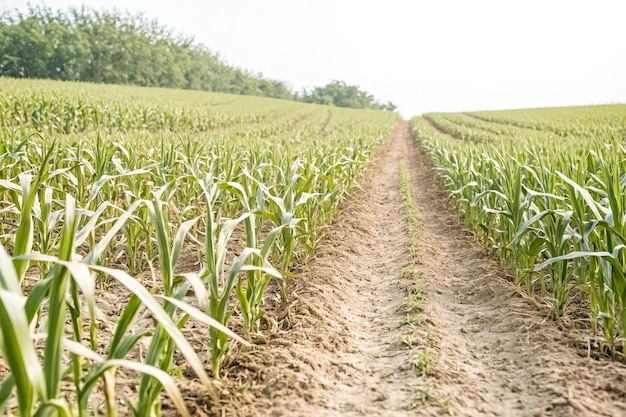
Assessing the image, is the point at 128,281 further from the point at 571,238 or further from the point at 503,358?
the point at 571,238

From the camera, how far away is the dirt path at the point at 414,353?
87.4 inches

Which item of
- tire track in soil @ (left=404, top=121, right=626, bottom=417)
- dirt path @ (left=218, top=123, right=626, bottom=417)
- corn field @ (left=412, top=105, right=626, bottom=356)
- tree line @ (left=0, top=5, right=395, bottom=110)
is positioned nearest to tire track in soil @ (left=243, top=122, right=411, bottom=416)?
dirt path @ (left=218, top=123, right=626, bottom=417)

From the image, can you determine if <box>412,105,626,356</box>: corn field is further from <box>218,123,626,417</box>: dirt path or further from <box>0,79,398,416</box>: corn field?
<box>218,123,626,417</box>: dirt path

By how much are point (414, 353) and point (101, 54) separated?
6799cm

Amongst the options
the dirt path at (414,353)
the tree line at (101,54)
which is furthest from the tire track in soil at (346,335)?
the tree line at (101,54)

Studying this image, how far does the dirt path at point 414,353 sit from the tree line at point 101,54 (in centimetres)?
6348

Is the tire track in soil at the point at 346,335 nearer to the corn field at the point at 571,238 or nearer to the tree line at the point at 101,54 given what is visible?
the corn field at the point at 571,238

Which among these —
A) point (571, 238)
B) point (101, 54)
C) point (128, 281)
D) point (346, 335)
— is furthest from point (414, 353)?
point (101, 54)

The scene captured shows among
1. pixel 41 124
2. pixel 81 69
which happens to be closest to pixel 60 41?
pixel 81 69

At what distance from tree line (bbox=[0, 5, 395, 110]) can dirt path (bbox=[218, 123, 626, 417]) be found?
63475 millimetres

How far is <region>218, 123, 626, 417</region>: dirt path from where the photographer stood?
222cm

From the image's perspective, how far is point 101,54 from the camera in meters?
61.1

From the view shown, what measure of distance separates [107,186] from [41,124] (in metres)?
11.4

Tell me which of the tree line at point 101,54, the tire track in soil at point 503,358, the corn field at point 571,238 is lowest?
the tire track in soil at point 503,358
